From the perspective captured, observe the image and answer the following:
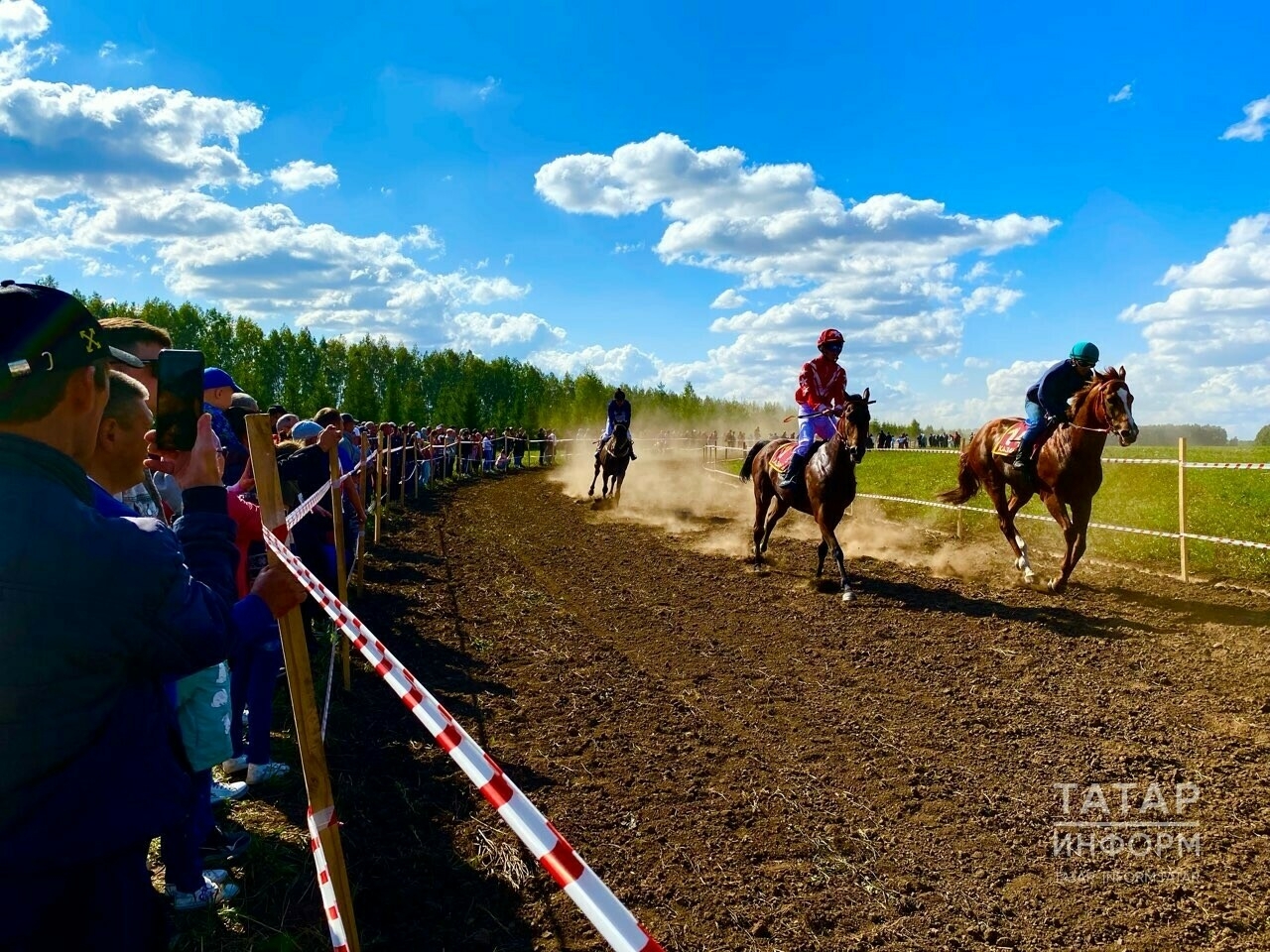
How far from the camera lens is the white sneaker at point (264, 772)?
4500 mm

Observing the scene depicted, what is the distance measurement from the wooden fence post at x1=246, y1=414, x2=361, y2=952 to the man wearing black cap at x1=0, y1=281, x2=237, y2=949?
756 mm

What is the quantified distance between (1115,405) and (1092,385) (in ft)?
1.55

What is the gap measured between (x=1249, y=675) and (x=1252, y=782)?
88.2 inches

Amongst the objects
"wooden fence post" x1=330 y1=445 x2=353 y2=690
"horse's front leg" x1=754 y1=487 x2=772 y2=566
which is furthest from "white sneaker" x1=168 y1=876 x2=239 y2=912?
"horse's front leg" x1=754 y1=487 x2=772 y2=566

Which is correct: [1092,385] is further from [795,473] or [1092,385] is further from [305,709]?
[305,709]

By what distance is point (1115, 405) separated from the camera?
28.5ft

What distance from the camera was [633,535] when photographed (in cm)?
1480

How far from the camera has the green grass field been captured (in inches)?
416

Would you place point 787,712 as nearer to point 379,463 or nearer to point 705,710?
point 705,710

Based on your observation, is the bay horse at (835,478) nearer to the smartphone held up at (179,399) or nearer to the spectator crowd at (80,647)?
the smartphone held up at (179,399)

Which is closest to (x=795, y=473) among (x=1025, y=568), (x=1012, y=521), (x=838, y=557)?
(x=838, y=557)

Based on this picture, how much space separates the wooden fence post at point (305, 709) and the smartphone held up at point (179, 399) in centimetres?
19

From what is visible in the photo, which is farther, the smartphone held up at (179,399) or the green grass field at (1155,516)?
the green grass field at (1155,516)

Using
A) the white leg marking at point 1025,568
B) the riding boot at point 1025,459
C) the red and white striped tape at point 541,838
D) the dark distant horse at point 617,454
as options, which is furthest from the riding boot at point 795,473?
the dark distant horse at point 617,454
